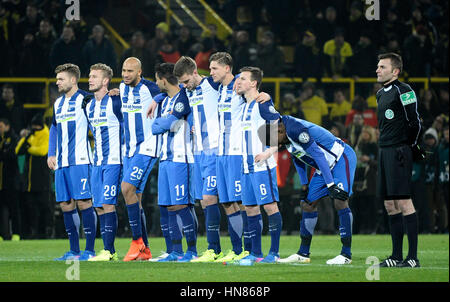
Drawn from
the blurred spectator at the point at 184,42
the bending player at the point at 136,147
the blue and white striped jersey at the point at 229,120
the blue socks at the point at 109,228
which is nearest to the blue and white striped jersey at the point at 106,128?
the bending player at the point at 136,147

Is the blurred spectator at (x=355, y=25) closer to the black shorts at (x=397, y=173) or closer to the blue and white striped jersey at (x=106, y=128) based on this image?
the blue and white striped jersey at (x=106, y=128)

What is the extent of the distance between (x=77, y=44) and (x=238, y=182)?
29.6 feet

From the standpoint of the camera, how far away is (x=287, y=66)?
22.8 meters

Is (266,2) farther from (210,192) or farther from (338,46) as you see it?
(210,192)

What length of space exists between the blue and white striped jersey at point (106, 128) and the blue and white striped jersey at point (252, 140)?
181cm

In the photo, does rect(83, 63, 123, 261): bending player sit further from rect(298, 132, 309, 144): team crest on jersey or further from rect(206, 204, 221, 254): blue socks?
rect(298, 132, 309, 144): team crest on jersey

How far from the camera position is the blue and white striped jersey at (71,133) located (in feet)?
40.7

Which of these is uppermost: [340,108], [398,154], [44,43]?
[44,43]

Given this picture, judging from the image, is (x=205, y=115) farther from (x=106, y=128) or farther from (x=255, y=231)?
(x=255, y=231)

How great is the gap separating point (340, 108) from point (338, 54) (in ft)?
5.70

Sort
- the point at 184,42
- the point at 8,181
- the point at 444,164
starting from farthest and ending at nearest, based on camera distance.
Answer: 1. the point at 184,42
2. the point at 444,164
3. the point at 8,181

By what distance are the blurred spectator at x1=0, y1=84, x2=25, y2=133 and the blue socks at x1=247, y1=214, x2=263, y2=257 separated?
28.5 ft

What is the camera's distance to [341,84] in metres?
21.8

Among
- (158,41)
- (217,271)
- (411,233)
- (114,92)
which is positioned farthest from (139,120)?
(158,41)
